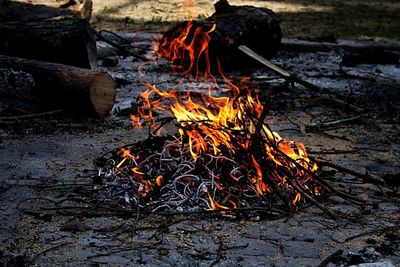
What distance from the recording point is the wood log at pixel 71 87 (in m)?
7.32

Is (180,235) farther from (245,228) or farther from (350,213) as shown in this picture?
(350,213)

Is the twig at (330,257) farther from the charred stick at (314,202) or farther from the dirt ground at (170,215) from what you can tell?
the charred stick at (314,202)

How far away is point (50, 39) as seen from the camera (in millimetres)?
8156

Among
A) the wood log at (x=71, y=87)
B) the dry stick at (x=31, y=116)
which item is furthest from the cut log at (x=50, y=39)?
the dry stick at (x=31, y=116)

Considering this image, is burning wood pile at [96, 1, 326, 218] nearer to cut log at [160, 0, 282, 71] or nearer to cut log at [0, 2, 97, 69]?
cut log at [0, 2, 97, 69]

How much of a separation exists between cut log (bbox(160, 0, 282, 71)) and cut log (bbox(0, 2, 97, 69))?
5.24 feet

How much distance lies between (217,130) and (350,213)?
1059 mm

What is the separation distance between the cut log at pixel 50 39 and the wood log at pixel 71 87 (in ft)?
2.29

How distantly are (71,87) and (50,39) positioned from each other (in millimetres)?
1053

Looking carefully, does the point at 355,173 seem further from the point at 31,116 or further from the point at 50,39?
the point at 50,39

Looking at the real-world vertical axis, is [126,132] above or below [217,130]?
below

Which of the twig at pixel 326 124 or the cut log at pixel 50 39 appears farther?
the cut log at pixel 50 39

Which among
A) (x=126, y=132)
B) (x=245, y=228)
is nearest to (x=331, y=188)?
(x=245, y=228)

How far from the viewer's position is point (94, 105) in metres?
7.35
